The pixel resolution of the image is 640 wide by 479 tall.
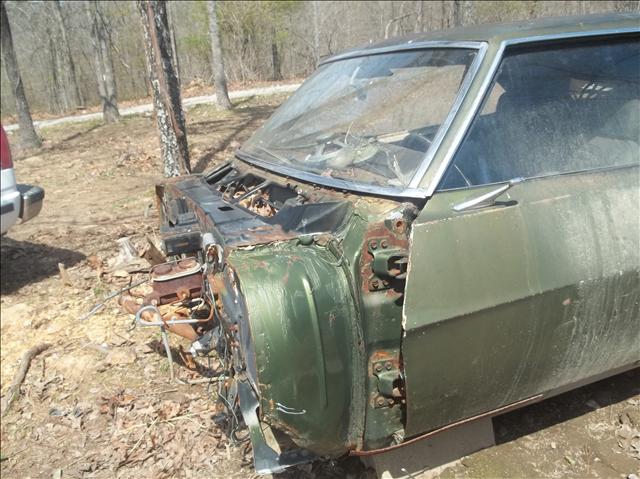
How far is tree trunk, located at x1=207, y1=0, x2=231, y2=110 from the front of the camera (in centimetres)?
1270

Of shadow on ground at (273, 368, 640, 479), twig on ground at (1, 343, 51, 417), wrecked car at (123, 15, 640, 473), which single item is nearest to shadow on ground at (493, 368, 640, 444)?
shadow on ground at (273, 368, 640, 479)

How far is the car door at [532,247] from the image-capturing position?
6.12 feet

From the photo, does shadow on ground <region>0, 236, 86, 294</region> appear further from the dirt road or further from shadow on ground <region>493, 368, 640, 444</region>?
the dirt road

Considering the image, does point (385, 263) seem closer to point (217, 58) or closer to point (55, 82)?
point (217, 58)

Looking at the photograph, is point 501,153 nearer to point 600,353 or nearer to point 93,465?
point 600,353

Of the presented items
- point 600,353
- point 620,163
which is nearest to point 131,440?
point 600,353

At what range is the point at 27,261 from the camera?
520cm

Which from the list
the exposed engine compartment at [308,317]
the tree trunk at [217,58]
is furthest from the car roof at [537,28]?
the tree trunk at [217,58]

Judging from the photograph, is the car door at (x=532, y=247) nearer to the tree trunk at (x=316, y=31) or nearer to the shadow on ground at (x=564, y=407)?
the shadow on ground at (x=564, y=407)

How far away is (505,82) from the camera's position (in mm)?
2219

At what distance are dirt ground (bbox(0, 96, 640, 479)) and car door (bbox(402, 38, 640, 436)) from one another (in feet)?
1.63

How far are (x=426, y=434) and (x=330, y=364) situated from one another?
59cm

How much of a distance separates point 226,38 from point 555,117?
21.8 metres

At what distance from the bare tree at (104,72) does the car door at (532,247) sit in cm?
1208
